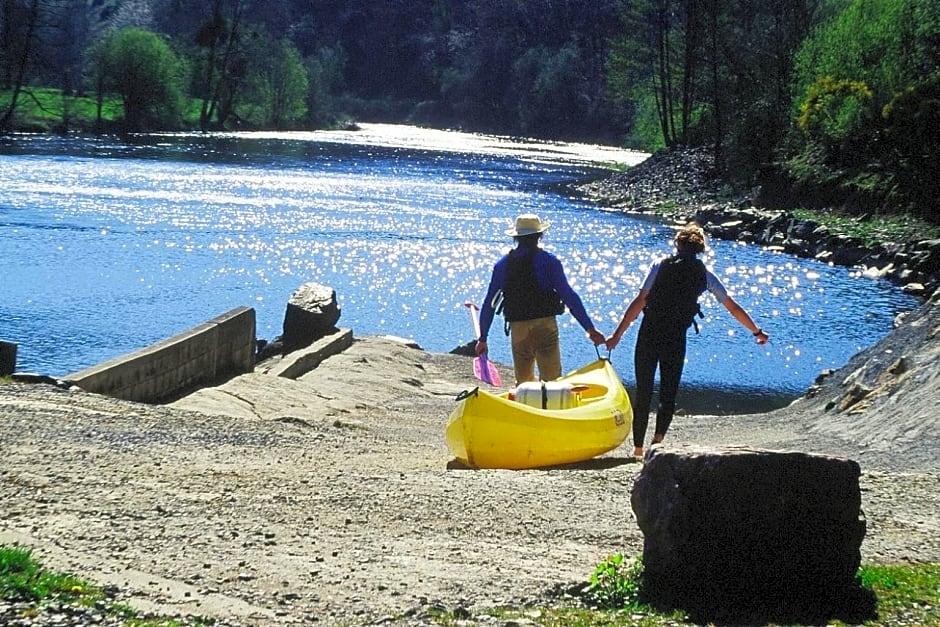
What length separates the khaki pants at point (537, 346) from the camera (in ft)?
37.0

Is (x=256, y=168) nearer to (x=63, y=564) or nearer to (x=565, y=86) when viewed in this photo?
(x=63, y=564)

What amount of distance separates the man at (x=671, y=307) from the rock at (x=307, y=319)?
10.8m

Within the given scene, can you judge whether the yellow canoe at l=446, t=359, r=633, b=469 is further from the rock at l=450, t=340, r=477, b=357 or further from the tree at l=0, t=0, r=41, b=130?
the tree at l=0, t=0, r=41, b=130

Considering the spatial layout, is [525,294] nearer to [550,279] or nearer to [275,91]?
[550,279]

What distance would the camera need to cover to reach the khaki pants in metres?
11.3

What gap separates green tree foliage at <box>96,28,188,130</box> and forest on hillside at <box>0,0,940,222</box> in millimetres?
141

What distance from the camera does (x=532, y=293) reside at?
1110 centimetres

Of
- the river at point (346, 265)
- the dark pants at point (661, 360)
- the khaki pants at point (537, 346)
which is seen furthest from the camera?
the river at point (346, 265)

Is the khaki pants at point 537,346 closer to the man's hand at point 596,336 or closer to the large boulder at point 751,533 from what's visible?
the man's hand at point 596,336

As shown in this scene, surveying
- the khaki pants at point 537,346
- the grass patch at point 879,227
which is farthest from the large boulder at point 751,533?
the grass patch at point 879,227

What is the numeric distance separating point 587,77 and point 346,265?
421ft

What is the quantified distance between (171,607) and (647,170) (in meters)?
65.8

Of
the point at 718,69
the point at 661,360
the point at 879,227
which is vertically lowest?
the point at 879,227

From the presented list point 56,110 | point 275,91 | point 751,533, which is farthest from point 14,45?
point 751,533
